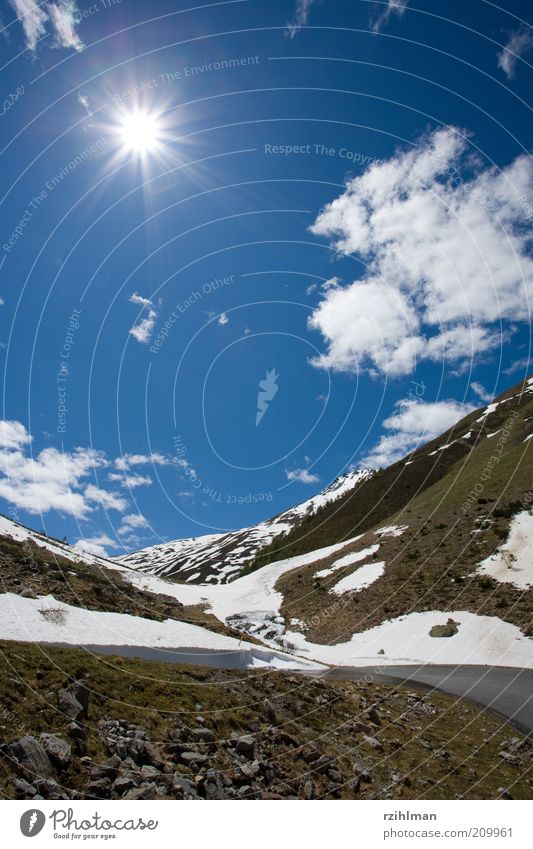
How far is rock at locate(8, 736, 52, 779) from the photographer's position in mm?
8039

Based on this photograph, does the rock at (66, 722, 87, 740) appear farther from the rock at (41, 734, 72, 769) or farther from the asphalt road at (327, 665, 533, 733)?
the asphalt road at (327, 665, 533, 733)

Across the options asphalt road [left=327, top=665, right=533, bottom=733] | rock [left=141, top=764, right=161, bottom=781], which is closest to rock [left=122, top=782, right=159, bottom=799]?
rock [left=141, top=764, right=161, bottom=781]

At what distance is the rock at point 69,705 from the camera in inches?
398

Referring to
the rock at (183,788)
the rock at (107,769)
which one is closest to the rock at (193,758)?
the rock at (183,788)

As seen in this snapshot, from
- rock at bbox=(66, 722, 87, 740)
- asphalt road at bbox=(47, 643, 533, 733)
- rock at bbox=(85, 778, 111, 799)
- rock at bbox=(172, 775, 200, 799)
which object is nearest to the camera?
rock at bbox=(85, 778, 111, 799)

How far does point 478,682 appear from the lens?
79.3 ft

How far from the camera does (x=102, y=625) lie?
68.1ft

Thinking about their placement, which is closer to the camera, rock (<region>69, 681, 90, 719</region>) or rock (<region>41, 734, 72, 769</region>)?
rock (<region>41, 734, 72, 769</region>)

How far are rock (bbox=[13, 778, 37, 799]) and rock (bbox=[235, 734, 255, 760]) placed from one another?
4.99 m

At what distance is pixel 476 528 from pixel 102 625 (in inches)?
1821

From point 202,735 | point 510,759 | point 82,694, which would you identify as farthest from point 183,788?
point 510,759
